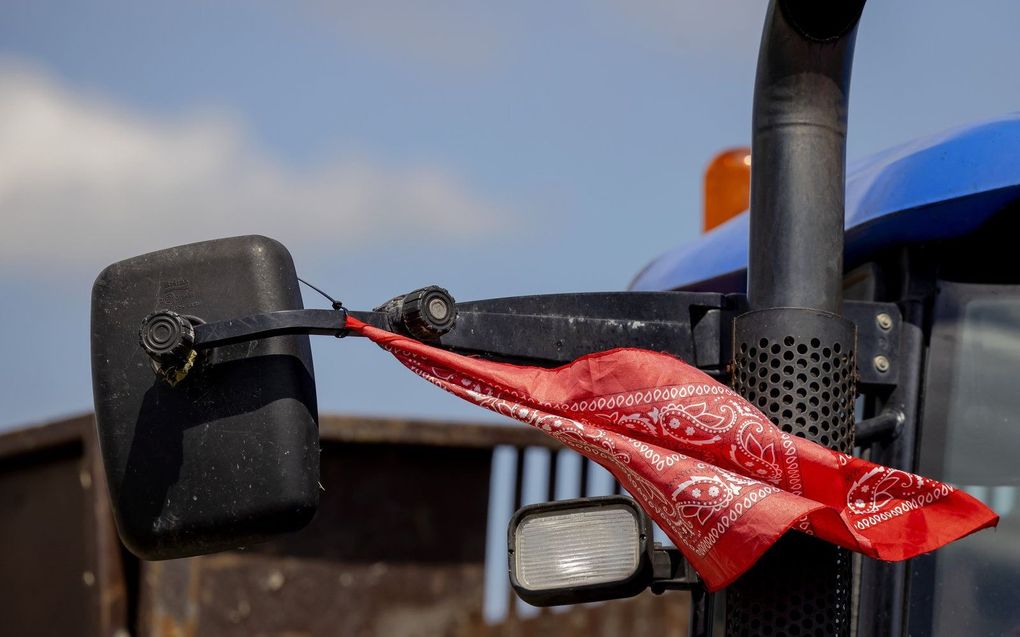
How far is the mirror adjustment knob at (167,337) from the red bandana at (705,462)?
0.23m

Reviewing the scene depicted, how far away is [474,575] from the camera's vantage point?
6.36m

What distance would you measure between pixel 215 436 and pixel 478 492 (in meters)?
4.53

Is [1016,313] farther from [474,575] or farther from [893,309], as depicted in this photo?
[474,575]

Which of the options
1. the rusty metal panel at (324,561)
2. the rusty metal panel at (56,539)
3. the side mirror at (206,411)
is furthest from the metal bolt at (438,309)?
the rusty metal panel at (56,539)

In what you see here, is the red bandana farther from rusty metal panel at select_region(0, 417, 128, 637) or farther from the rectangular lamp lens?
rusty metal panel at select_region(0, 417, 128, 637)

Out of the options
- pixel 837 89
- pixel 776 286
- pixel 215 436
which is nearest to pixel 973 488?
pixel 776 286

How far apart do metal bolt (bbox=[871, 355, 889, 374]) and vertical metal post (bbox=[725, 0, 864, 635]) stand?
185 millimetres

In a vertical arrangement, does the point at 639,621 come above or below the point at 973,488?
below

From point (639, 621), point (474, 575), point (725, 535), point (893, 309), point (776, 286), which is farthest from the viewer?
point (474, 575)

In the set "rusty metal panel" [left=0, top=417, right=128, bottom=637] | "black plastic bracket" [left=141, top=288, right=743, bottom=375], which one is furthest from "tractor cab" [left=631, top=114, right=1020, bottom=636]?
"rusty metal panel" [left=0, top=417, right=128, bottom=637]

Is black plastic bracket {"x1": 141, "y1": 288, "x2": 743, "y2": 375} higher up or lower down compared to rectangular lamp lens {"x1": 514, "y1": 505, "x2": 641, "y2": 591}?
higher up

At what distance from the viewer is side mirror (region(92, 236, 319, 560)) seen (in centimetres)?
196

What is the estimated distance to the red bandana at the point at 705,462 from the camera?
195 centimetres

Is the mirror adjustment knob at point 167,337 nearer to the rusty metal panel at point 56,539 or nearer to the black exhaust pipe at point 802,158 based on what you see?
the black exhaust pipe at point 802,158
